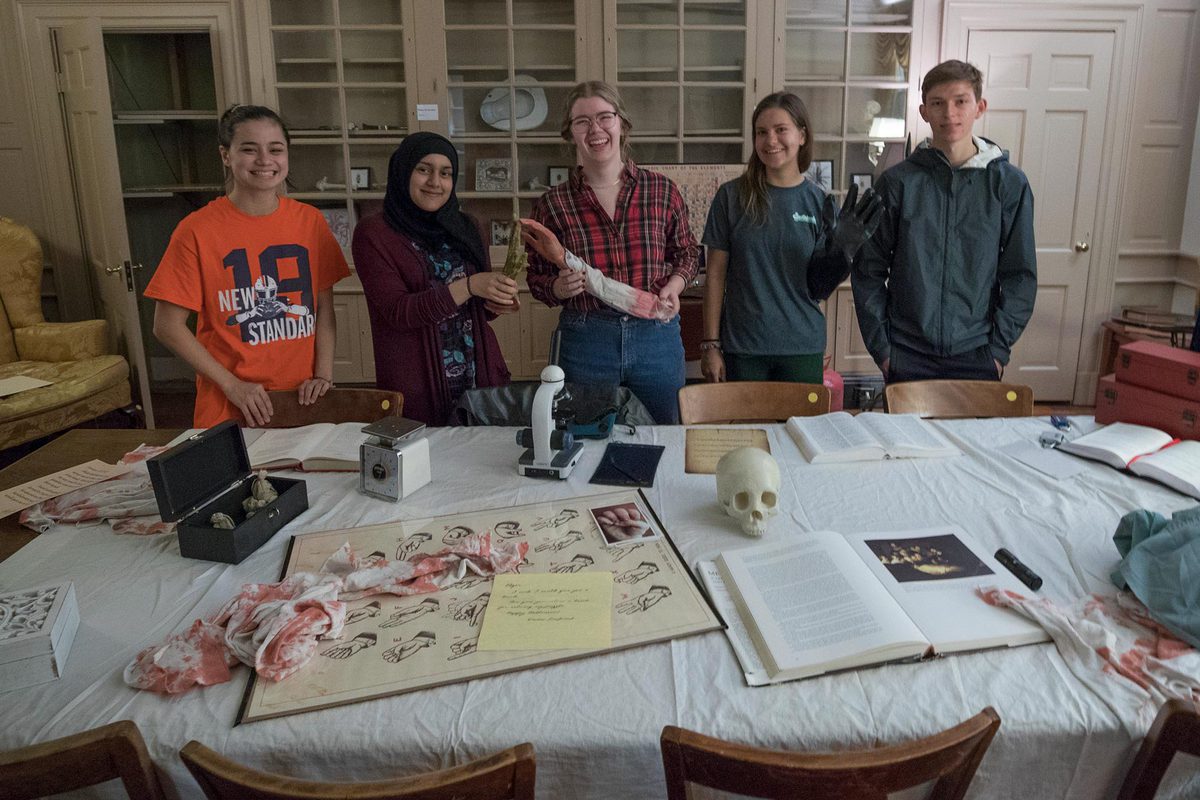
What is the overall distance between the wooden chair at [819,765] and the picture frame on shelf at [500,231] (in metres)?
3.93

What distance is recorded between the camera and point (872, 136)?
436 cm

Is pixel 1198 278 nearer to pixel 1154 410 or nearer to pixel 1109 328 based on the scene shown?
pixel 1109 328

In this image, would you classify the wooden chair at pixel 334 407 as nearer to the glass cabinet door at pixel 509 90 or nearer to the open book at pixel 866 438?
the open book at pixel 866 438

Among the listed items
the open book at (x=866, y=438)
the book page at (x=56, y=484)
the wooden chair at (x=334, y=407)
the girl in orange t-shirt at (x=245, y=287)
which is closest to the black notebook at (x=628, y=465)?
the open book at (x=866, y=438)

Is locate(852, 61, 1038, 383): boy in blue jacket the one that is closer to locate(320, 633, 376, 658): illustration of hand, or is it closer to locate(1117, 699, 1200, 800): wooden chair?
locate(1117, 699, 1200, 800): wooden chair

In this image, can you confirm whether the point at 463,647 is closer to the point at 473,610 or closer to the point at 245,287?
the point at 473,610

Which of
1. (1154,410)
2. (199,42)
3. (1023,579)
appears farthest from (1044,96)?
(199,42)

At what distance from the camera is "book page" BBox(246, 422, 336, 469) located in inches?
66.7

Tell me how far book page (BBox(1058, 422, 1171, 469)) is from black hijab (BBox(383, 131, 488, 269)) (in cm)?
157

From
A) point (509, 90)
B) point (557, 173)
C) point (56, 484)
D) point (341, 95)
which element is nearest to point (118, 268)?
point (341, 95)

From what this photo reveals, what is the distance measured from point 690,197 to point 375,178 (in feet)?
5.71

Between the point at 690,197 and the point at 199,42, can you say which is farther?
the point at 199,42

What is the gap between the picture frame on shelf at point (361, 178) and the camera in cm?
441

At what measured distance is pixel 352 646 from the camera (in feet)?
3.50
